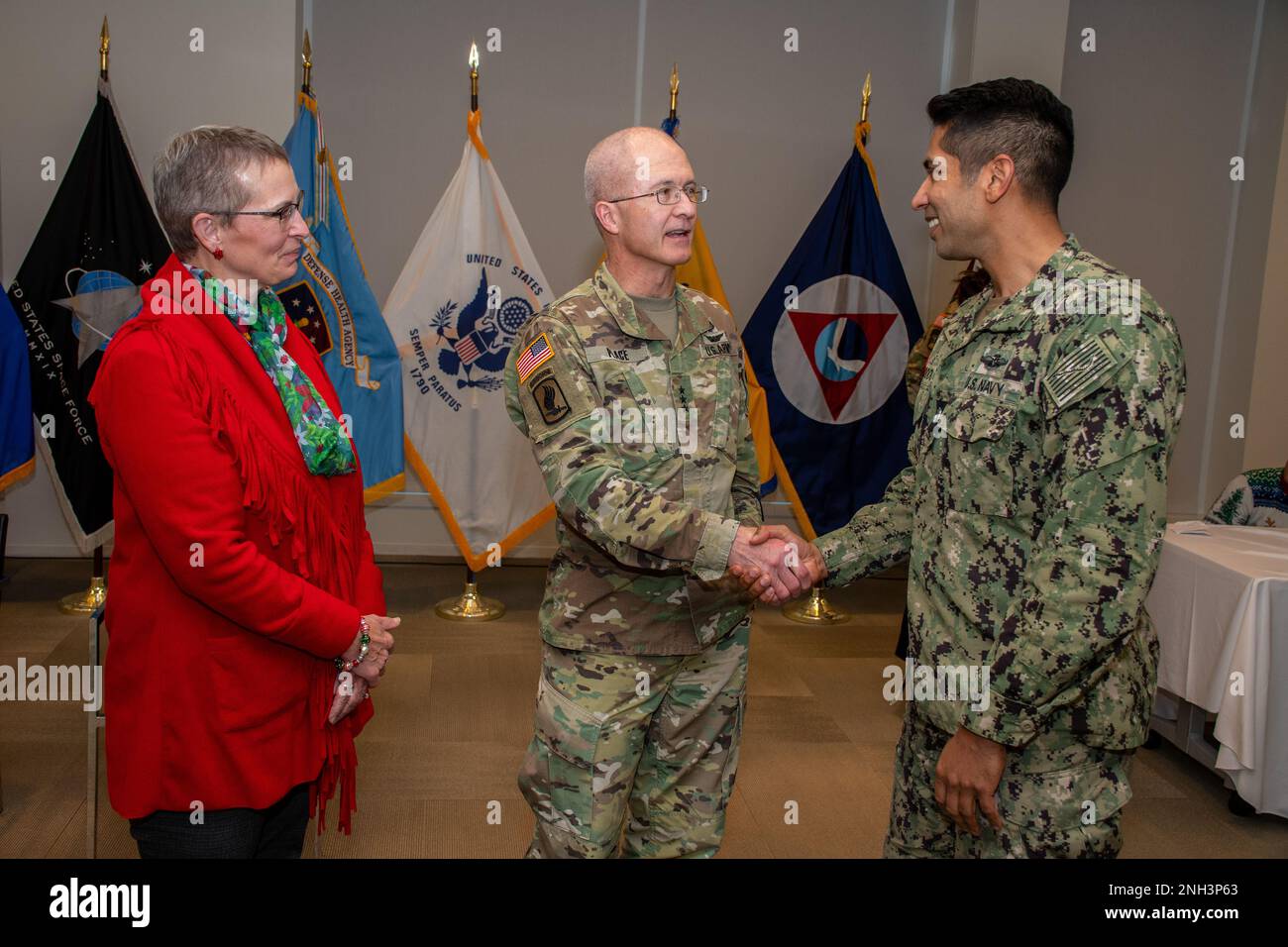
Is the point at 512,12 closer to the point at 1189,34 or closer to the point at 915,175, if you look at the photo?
the point at 915,175

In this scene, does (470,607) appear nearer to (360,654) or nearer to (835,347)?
(835,347)

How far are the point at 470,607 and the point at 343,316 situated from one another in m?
1.37

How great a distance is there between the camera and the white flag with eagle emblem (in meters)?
4.55

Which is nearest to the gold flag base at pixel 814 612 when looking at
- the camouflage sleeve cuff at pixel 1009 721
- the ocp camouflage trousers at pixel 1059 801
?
the ocp camouflage trousers at pixel 1059 801

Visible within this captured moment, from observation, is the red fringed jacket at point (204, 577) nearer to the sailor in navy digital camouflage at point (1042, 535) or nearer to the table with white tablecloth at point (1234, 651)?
the sailor in navy digital camouflage at point (1042, 535)

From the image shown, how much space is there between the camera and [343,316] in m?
4.35

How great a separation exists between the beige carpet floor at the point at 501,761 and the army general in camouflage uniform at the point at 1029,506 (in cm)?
125

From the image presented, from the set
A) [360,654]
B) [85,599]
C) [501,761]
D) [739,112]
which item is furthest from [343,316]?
[360,654]

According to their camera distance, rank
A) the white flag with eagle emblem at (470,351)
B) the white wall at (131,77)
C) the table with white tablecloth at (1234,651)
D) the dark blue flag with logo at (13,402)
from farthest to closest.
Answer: the white wall at (131,77)
the white flag with eagle emblem at (470,351)
the dark blue flag with logo at (13,402)
the table with white tablecloth at (1234,651)

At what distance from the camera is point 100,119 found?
438cm

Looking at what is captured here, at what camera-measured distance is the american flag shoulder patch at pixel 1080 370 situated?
129cm

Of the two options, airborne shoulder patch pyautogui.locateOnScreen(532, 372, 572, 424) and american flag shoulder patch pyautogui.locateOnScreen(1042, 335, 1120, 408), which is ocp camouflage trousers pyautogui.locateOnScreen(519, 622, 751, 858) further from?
american flag shoulder patch pyautogui.locateOnScreen(1042, 335, 1120, 408)

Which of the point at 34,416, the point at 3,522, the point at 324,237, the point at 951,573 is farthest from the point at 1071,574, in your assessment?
the point at 34,416

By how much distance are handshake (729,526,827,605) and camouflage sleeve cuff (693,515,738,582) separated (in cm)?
2
